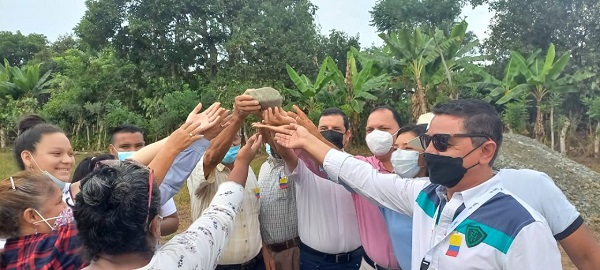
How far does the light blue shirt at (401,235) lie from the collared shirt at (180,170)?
105cm

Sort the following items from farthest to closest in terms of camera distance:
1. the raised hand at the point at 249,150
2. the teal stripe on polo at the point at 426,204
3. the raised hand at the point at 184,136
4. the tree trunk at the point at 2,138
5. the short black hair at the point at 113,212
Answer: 1. the tree trunk at the point at 2,138
2. the raised hand at the point at 249,150
3. the raised hand at the point at 184,136
4. the teal stripe on polo at the point at 426,204
5. the short black hair at the point at 113,212

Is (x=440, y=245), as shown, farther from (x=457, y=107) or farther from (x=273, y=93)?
(x=273, y=93)

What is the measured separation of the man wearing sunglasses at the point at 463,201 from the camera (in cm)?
154

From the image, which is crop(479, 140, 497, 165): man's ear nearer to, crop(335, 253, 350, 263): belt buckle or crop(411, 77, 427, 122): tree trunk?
crop(335, 253, 350, 263): belt buckle

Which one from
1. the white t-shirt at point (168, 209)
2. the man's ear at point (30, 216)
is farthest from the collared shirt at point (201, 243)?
the white t-shirt at point (168, 209)

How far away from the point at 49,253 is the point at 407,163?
1770 mm

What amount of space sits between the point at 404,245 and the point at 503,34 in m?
15.7

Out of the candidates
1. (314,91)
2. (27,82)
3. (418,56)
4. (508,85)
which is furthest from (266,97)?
(27,82)

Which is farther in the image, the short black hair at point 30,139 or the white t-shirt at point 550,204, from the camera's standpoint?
the short black hair at point 30,139

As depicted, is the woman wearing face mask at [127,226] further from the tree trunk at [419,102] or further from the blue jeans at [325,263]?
the tree trunk at [419,102]

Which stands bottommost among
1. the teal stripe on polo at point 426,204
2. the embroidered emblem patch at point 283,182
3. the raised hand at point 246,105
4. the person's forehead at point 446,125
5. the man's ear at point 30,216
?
the embroidered emblem patch at point 283,182

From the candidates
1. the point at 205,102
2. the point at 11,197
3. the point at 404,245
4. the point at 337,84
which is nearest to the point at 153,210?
the point at 11,197

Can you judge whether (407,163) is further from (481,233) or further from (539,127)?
(539,127)

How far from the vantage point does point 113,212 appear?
1.43 metres
